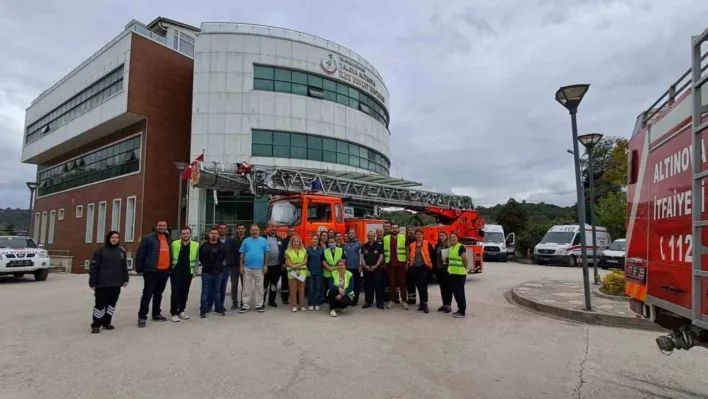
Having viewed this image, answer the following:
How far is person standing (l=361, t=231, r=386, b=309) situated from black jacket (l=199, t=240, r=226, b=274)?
309cm

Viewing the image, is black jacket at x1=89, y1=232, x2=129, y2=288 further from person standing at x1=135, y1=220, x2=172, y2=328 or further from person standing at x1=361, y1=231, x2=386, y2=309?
person standing at x1=361, y1=231, x2=386, y2=309

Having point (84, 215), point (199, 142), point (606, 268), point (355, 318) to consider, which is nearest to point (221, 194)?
point (199, 142)

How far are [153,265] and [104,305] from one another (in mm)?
1011

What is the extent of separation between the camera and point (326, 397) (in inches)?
179

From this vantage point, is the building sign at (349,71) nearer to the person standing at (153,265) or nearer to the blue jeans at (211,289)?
the blue jeans at (211,289)

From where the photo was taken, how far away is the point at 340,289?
9109 millimetres

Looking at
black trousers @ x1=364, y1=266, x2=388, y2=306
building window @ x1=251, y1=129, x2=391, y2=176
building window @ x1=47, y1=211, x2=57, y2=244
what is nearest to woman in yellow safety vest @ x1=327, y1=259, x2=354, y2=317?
black trousers @ x1=364, y1=266, x2=388, y2=306

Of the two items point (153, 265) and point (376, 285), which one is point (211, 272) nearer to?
point (153, 265)

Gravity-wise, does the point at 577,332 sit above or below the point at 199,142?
below

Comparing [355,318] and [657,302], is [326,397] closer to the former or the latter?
[657,302]

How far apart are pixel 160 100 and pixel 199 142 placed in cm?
485

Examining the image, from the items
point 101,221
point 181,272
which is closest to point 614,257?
point 181,272

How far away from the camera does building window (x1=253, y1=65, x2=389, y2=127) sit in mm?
27031

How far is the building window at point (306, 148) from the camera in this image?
86.5ft
